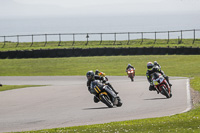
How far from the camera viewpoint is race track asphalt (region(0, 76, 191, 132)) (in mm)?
16656

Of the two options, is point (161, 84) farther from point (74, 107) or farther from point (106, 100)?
point (74, 107)

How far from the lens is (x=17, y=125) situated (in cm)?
1622

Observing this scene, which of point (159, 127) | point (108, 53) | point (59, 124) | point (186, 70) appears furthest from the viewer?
point (108, 53)

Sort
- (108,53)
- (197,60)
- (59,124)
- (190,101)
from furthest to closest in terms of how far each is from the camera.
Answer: (108,53)
(197,60)
(190,101)
(59,124)

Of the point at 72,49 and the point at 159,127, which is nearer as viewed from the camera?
the point at 159,127

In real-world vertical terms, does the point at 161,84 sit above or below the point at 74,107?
above

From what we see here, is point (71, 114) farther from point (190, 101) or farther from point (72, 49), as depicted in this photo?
point (72, 49)

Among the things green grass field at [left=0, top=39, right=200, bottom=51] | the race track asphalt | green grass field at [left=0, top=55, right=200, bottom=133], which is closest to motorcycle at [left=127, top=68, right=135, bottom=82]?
green grass field at [left=0, top=55, right=200, bottom=133]

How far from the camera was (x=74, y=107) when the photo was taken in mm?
20312

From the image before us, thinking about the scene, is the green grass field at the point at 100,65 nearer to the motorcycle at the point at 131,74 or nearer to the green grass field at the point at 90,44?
the motorcycle at the point at 131,74

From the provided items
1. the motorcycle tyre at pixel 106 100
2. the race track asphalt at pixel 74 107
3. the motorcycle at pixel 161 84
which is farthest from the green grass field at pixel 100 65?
the motorcycle tyre at pixel 106 100

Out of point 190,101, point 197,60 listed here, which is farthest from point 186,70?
point 190,101

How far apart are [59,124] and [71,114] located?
2203 mm

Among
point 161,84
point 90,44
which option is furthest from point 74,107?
point 90,44
